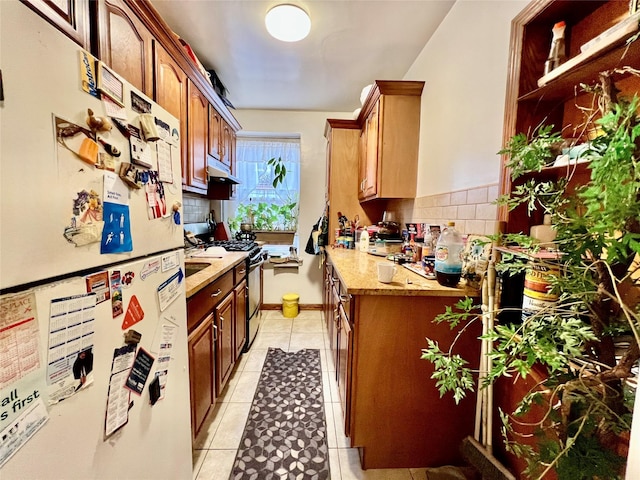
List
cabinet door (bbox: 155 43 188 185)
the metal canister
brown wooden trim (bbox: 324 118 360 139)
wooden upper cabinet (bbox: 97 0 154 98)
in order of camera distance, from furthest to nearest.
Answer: brown wooden trim (bbox: 324 118 360 139) < cabinet door (bbox: 155 43 188 185) < wooden upper cabinet (bbox: 97 0 154 98) < the metal canister

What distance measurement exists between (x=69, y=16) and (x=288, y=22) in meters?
1.23

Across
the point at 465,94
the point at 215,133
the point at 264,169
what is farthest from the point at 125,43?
the point at 264,169

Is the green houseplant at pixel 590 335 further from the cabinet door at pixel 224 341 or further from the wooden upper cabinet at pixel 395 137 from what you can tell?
the wooden upper cabinet at pixel 395 137

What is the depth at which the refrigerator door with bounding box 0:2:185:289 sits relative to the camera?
0.46 meters

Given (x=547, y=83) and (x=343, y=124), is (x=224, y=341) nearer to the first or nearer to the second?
(x=547, y=83)

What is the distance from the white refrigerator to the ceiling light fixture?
52.2 inches

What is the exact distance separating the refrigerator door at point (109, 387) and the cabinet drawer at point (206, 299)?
0.24 metres

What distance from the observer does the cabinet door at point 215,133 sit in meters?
2.46

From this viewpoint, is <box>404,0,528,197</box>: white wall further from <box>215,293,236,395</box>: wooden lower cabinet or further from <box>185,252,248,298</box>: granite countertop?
<box>215,293,236,395</box>: wooden lower cabinet

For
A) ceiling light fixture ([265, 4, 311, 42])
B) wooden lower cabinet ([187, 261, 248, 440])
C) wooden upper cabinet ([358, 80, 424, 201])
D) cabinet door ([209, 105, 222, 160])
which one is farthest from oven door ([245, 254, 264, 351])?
ceiling light fixture ([265, 4, 311, 42])

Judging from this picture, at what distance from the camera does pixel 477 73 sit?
4.96ft

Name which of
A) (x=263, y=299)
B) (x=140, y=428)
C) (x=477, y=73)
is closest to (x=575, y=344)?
(x=140, y=428)

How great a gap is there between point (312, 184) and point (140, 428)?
313 cm

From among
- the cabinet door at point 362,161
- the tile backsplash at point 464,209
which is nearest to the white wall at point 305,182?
the cabinet door at point 362,161
